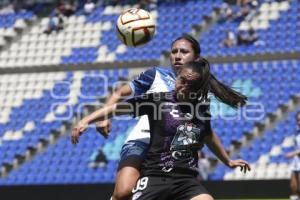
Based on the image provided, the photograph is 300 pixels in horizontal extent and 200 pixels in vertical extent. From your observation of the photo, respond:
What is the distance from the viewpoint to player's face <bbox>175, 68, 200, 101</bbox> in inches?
195

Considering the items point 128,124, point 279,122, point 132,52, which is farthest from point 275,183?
point 132,52

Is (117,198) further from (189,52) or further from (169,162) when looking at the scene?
(189,52)

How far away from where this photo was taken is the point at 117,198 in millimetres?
5176

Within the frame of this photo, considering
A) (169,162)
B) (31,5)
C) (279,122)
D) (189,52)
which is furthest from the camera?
(31,5)

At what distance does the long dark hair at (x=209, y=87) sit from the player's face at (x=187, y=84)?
0.12 feet

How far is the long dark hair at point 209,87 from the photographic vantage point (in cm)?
501

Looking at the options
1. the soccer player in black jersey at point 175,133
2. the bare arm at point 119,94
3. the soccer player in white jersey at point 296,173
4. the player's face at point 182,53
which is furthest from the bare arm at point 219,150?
the soccer player in white jersey at point 296,173

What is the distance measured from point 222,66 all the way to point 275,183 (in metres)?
5.98

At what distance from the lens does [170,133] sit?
490 cm

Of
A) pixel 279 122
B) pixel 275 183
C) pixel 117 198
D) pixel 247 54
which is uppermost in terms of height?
pixel 247 54

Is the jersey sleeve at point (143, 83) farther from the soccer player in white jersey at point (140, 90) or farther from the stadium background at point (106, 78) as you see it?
the stadium background at point (106, 78)

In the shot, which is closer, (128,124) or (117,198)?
(117,198)

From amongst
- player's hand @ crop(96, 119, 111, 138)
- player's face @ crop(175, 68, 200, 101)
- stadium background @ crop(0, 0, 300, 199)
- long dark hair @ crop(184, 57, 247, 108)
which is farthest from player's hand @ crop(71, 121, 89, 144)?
stadium background @ crop(0, 0, 300, 199)

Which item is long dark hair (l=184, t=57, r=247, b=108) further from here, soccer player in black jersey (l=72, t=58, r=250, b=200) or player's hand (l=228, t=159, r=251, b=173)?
player's hand (l=228, t=159, r=251, b=173)
